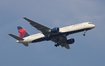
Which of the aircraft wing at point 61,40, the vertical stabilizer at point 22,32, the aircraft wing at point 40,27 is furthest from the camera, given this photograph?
the vertical stabilizer at point 22,32

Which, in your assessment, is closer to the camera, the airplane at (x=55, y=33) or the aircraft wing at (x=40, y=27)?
the aircraft wing at (x=40, y=27)

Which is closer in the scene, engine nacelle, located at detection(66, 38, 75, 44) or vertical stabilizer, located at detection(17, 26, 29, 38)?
engine nacelle, located at detection(66, 38, 75, 44)

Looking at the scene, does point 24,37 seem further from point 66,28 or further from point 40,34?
point 66,28

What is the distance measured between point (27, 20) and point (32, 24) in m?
2.65

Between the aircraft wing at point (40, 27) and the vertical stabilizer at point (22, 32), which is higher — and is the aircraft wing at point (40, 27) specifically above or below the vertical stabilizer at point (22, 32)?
below

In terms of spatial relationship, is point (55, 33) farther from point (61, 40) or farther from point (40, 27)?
point (61, 40)

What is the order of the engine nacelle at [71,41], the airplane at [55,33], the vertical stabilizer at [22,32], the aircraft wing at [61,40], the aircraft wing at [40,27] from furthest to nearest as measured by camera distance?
1. the vertical stabilizer at [22,32]
2. the engine nacelle at [71,41]
3. the aircraft wing at [61,40]
4. the airplane at [55,33]
5. the aircraft wing at [40,27]

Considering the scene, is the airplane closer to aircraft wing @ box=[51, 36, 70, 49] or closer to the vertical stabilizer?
aircraft wing @ box=[51, 36, 70, 49]

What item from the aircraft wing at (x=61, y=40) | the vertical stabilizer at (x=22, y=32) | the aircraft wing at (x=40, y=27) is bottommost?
the aircraft wing at (x=61, y=40)

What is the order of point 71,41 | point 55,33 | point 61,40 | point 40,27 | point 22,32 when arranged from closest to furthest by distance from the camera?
point 40,27 < point 55,33 < point 61,40 < point 71,41 < point 22,32

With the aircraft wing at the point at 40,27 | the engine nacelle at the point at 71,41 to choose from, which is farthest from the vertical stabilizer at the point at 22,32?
the aircraft wing at the point at 40,27

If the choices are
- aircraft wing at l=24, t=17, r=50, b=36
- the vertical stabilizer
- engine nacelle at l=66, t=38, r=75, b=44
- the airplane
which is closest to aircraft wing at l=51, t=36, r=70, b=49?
the airplane

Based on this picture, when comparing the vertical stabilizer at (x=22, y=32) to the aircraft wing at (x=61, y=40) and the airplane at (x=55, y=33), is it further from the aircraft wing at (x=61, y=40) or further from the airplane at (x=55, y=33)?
the aircraft wing at (x=61, y=40)

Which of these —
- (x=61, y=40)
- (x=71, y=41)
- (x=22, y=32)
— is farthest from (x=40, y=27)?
(x=22, y=32)
